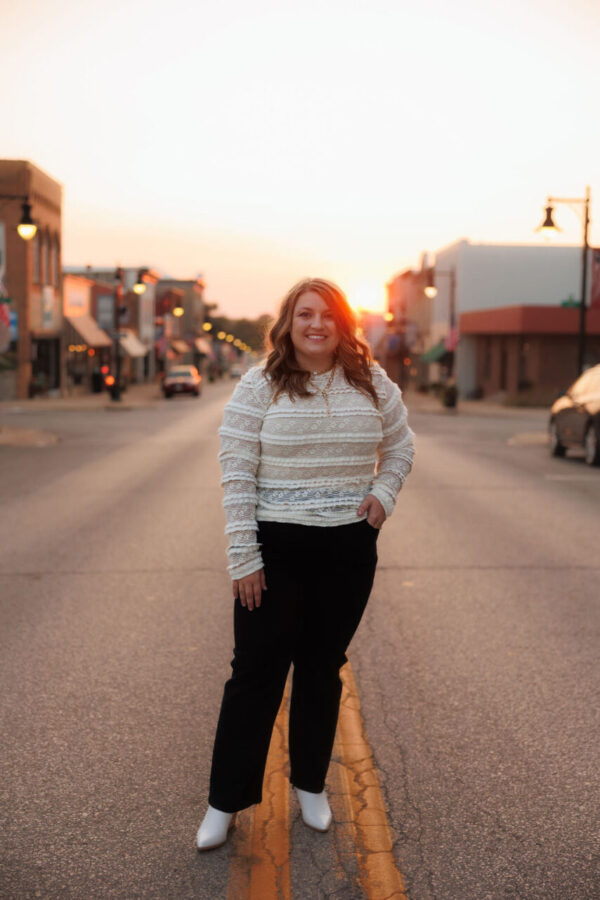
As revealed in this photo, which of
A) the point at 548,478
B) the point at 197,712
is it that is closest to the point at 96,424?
the point at 548,478

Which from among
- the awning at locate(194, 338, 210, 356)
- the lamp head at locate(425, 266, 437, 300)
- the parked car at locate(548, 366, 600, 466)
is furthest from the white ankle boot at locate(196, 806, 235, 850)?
the awning at locate(194, 338, 210, 356)

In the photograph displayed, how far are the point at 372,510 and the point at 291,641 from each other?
53 cm

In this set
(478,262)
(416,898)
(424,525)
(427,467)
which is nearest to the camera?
(416,898)

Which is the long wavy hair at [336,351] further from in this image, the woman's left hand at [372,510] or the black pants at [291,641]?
the black pants at [291,641]

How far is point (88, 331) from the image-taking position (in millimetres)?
54625

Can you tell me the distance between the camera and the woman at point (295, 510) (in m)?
3.58

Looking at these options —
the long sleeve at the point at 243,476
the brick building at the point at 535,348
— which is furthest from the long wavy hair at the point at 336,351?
the brick building at the point at 535,348

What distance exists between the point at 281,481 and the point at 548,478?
1299 centimetres

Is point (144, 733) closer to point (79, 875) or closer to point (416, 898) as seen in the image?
point (79, 875)

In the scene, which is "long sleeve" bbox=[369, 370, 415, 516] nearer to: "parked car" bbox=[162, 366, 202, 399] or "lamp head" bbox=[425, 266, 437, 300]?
"lamp head" bbox=[425, 266, 437, 300]

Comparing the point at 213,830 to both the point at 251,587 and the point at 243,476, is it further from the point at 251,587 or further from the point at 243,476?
the point at 243,476

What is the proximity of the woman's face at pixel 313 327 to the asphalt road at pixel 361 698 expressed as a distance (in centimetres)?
170

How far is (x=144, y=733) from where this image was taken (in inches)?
186

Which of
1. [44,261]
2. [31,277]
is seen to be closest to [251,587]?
[31,277]
